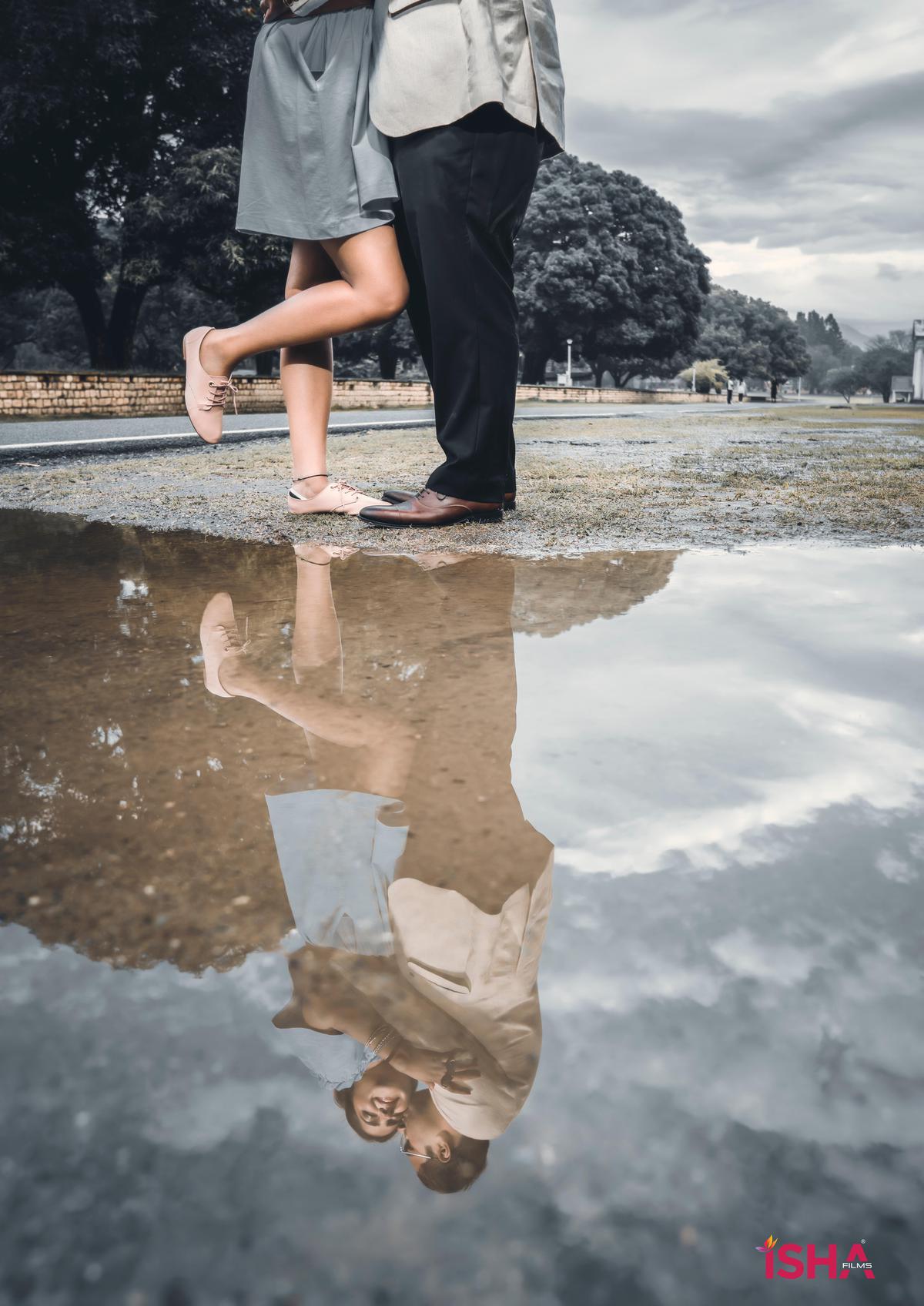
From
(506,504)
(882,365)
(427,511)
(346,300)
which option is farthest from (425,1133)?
(882,365)

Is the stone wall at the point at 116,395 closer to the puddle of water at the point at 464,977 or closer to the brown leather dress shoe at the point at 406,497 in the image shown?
the brown leather dress shoe at the point at 406,497

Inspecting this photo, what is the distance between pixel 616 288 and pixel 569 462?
A: 50470 millimetres

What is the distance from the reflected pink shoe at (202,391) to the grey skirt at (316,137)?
427 millimetres

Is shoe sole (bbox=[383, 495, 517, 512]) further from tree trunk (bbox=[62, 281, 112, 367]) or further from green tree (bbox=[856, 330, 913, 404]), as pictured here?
green tree (bbox=[856, 330, 913, 404])

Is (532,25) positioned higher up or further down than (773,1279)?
higher up

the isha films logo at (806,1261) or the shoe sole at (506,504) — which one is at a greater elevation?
the shoe sole at (506,504)

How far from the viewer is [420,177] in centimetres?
295

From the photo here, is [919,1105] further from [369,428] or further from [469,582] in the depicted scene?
[369,428]

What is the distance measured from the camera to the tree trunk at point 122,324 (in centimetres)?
2691

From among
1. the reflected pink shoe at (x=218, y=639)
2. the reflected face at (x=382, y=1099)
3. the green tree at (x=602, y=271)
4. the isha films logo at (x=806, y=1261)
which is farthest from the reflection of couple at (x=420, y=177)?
the green tree at (x=602, y=271)

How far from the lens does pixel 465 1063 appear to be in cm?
66

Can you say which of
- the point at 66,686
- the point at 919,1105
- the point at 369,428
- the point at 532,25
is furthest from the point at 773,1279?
the point at 369,428

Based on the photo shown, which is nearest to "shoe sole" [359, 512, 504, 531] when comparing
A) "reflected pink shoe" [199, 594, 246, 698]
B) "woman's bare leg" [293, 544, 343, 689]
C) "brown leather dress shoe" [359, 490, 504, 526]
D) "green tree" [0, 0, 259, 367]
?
"brown leather dress shoe" [359, 490, 504, 526]

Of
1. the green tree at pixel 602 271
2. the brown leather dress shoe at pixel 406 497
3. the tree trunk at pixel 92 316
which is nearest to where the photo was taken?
the brown leather dress shoe at pixel 406 497
